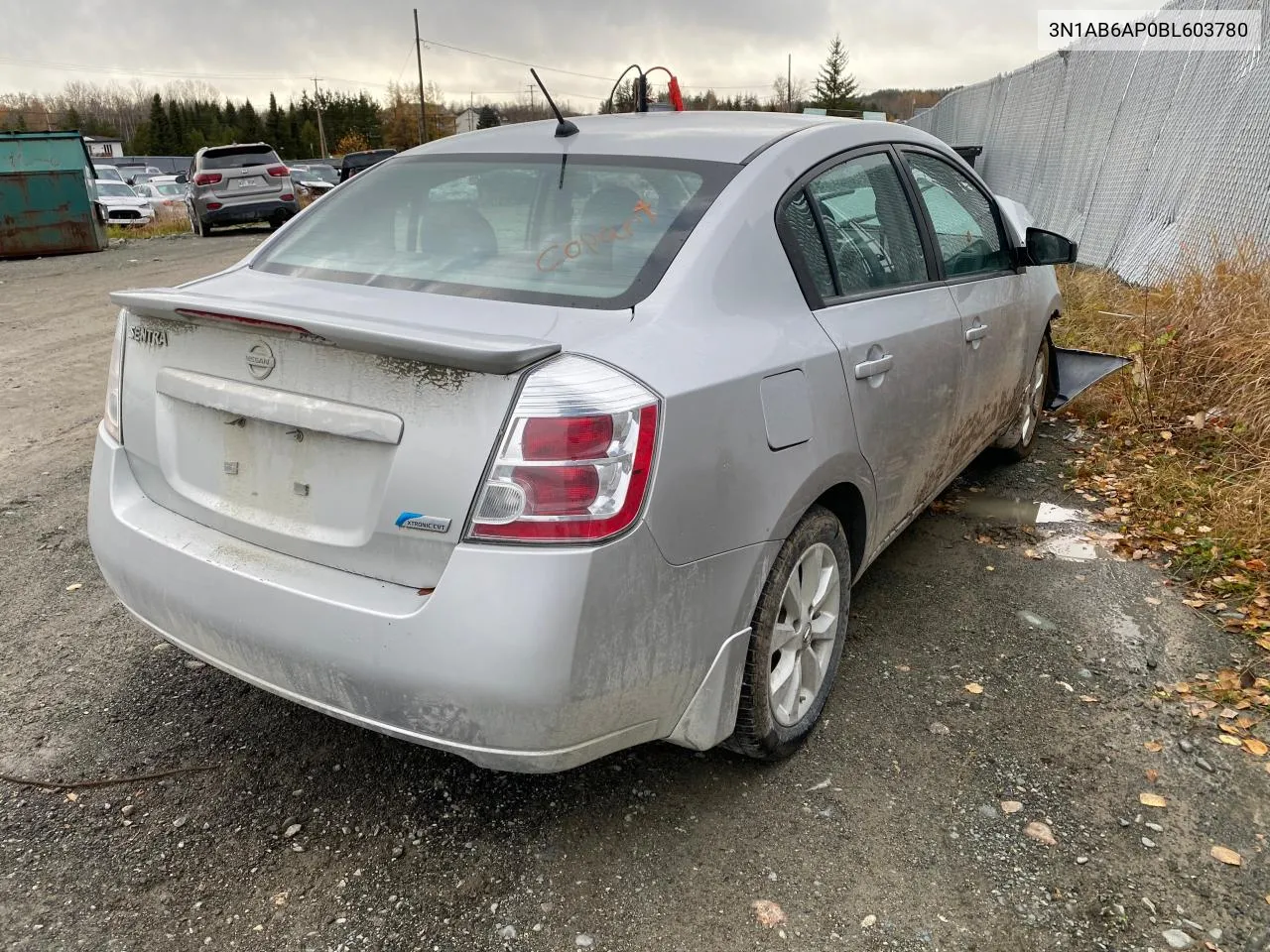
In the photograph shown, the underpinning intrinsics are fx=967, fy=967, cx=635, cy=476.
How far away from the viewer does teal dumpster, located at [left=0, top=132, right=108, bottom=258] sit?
14.5 m

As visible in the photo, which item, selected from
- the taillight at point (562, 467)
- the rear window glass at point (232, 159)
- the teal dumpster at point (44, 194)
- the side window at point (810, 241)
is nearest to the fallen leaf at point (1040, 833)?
the taillight at point (562, 467)

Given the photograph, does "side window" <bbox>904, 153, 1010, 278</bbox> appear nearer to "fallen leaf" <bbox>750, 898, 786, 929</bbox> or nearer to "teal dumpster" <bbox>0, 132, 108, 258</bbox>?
"fallen leaf" <bbox>750, 898, 786, 929</bbox>

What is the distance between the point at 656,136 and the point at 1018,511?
277 cm

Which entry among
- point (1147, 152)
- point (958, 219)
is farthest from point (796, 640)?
point (1147, 152)

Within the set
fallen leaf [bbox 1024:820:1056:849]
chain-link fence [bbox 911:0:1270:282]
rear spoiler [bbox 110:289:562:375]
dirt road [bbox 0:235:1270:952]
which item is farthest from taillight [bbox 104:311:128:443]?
chain-link fence [bbox 911:0:1270:282]

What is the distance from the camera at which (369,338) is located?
6.48 feet

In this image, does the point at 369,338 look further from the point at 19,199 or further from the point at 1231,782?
the point at 19,199

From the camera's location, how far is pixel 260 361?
2.17 m

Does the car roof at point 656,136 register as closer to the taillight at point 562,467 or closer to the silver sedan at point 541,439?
the silver sedan at point 541,439

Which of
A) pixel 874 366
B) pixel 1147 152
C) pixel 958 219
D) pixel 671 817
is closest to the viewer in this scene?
pixel 671 817

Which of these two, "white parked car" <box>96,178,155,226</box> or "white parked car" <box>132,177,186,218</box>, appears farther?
"white parked car" <box>132,177,186,218</box>

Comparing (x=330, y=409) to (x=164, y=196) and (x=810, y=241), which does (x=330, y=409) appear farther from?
(x=164, y=196)

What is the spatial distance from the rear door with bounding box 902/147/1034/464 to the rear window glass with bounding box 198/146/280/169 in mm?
17934

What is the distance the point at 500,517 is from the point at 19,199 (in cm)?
1620
